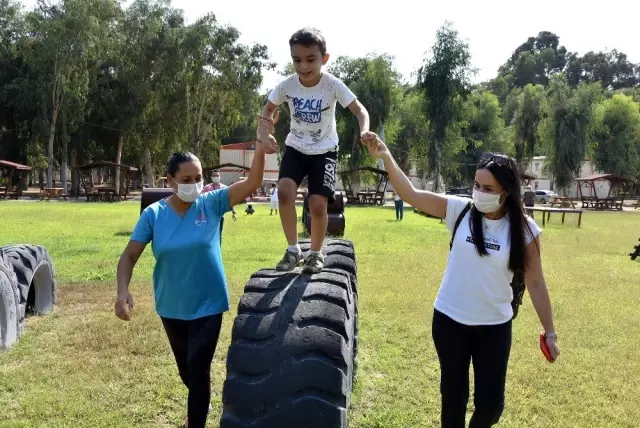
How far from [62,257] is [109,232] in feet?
18.6

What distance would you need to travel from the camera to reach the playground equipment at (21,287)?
5.57 metres

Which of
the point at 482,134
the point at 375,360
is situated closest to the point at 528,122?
the point at 482,134

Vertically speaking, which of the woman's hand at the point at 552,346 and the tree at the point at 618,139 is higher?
the tree at the point at 618,139

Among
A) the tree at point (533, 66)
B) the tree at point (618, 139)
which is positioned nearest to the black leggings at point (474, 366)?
the tree at point (618, 139)

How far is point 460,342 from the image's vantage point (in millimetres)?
3205

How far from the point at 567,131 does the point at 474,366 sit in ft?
175

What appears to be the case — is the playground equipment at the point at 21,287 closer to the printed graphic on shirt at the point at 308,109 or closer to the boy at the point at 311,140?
the boy at the point at 311,140

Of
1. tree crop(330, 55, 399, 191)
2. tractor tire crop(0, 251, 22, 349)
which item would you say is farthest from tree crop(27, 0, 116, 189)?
tractor tire crop(0, 251, 22, 349)

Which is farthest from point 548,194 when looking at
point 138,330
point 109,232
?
point 138,330

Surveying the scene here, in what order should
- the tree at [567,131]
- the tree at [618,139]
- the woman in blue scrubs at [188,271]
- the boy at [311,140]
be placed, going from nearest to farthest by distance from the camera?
the woman in blue scrubs at [188,271] → the boy at [311,140] → the tree at [567,131] → the tree at [618,139]

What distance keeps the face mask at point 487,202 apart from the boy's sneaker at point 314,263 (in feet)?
3.26

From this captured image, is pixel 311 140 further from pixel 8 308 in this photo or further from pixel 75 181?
pixel 75 181

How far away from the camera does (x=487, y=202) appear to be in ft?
10.5

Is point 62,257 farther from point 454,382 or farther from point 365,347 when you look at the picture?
point 454,382
